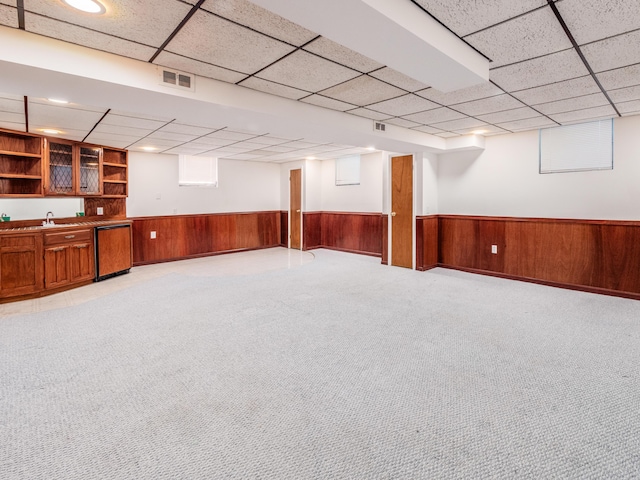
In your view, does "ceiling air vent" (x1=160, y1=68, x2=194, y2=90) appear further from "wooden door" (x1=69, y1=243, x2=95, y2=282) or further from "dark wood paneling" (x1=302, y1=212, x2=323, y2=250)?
"dark wood paneling" (x1=302, y1=212, x2=323, y2=250)

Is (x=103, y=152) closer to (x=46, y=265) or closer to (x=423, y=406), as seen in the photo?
(x=46, y=265)

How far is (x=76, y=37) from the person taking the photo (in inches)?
91.3

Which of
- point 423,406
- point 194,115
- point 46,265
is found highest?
point 194,115

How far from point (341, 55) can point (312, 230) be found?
610cm

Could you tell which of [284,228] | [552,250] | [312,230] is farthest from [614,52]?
[284,228]

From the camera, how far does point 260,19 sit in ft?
6.89

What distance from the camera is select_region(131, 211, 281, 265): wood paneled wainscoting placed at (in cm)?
691

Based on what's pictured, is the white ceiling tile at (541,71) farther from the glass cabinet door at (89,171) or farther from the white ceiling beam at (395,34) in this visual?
the glass cabinet door at (89,171)

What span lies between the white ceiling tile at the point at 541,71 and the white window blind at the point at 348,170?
183 inches

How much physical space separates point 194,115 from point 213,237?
470cm

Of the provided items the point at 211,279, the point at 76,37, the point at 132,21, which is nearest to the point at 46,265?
the point at 211,279

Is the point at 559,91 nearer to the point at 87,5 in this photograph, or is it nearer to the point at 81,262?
the point at 87,5

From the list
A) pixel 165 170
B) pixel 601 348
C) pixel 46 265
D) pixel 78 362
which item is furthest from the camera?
pixel 165 170

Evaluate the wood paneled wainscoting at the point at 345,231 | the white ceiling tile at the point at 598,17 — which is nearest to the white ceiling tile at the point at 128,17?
the white ceiling tile at the point at 598,17
